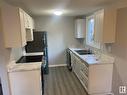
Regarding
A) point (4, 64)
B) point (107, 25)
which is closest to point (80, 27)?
point (107, 25)

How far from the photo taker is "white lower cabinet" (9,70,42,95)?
249 cm

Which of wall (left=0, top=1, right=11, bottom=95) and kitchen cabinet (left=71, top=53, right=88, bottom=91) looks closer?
wall (left=0, top=1, right=11, bottom=95)

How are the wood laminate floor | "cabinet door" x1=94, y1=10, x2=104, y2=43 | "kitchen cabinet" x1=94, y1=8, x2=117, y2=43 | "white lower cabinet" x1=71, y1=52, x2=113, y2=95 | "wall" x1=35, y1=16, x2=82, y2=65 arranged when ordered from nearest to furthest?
"kitchen cabinet" x1=94, y1=8, x2=117, y2=43, "cabinet door" x1=94, y1=10, x2=104, y2=43, "white lower cabinet" x1=71, y1=52, x2=113, y2=95, the wood laminate floor, "wall" x1=35, y1=16, x2=82, y2=65

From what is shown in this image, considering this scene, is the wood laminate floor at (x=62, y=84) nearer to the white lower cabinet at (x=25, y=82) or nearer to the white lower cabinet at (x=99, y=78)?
the white lower cabinet at (x=99, y=78)

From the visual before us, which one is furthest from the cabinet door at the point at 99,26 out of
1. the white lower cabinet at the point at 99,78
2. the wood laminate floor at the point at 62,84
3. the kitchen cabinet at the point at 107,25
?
the wood laminate floor at the point at 62,84

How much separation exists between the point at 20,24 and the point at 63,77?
258 cm

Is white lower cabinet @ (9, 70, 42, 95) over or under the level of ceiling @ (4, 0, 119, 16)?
under

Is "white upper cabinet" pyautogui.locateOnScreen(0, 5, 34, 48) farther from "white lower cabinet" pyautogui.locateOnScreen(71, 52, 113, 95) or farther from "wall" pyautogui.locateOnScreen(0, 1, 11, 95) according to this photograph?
"white lower cabinet" pyautogui.locateOnScreen(71, 52, 113, 95)

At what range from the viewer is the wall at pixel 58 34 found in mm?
5125

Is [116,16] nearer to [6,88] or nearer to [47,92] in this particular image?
[47,92]

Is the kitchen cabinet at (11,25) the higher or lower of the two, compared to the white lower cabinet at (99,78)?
higher

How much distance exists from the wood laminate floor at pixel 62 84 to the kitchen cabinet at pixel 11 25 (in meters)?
1.68

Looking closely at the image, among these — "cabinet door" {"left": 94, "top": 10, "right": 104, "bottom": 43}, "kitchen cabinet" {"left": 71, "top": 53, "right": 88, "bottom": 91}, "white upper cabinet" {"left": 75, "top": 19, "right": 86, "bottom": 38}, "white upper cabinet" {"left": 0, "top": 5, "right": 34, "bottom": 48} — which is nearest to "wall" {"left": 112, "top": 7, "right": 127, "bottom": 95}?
"cabinet door" {"left": 94, "top": 10, "right": 104, "bottom": 43}

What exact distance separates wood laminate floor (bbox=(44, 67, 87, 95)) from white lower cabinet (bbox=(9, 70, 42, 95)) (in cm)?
74
